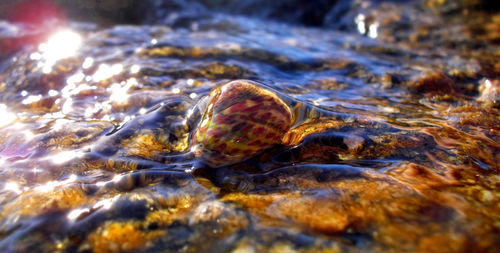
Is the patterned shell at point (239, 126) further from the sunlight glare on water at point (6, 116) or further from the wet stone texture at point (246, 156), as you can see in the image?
the sunlight glare on water at point (6, 116)

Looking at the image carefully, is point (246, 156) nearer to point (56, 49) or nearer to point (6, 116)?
point (6, 116)

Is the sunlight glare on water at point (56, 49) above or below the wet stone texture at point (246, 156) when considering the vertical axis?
above

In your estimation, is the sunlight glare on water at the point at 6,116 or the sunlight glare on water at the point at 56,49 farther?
the sunlight glare on water at the point at 56,49

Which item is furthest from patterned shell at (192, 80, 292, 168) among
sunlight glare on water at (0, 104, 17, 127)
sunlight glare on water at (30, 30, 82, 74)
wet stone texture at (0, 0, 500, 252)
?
sunlight glare on water at (30, 30, 82, 74)

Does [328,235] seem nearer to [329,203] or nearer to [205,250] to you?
[329,203]

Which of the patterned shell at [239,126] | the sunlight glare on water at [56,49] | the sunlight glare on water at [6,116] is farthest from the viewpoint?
the sunlight glare on water at [56,49]

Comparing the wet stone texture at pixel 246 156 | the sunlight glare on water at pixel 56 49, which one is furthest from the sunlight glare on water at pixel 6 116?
the sunlight glare on water at pixel 56 49

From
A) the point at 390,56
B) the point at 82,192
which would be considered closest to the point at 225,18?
the point at 390,56
